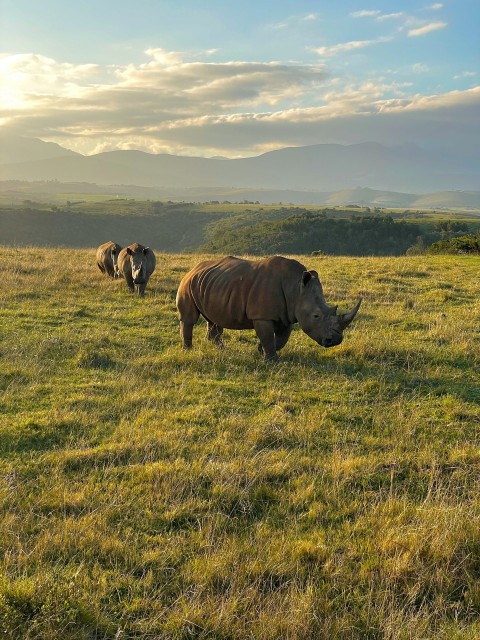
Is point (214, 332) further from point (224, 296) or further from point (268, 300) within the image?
point (268, 300)

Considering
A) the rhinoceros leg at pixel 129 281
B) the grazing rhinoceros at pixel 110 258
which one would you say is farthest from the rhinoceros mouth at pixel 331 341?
the grazing rhinoceros at pixel 110 258

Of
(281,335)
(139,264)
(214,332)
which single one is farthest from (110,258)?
(281,335)

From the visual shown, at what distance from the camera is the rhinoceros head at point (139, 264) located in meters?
16.3

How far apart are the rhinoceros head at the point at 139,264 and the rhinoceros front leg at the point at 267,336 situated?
7816 mm

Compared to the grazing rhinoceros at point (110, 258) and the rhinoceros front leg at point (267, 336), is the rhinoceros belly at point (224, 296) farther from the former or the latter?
the grazing rhinoceros at point (110, 258)

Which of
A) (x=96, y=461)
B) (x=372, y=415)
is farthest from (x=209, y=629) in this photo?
(x=372, y=415)

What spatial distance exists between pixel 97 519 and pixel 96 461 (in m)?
1.30

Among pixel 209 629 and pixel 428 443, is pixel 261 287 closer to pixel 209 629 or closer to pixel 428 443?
pixel 428 443

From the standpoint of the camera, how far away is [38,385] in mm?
8250

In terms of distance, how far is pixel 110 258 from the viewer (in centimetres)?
2066

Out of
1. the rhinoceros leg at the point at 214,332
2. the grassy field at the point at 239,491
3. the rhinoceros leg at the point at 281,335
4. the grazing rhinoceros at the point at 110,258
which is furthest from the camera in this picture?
the grazing rhinoceros at the point at 110,258

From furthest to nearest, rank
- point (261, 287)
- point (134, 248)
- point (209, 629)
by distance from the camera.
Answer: point (134, 248) → point (261, 287) → point (209, 629)

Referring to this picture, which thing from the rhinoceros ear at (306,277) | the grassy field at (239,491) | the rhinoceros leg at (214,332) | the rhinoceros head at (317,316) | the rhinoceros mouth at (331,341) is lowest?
the grassy field at (239,491)

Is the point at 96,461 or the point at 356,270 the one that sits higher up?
the point at 356,270
